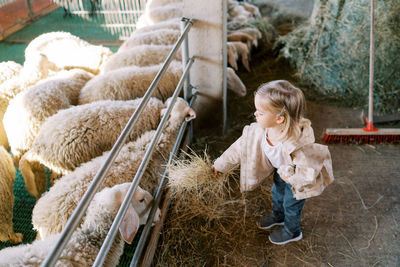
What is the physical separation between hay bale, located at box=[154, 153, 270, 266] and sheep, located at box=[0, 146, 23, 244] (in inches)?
51.2

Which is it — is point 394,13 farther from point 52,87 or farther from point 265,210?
point 52,87

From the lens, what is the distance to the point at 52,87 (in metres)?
3.53

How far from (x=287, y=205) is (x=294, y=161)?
515mm

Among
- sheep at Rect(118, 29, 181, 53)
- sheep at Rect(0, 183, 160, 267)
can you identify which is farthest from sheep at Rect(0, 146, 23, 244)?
sheep at Rect(118, 29, 181, 53)

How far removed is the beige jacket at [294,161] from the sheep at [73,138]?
4.13 feet

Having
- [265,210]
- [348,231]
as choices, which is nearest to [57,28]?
[265,210]

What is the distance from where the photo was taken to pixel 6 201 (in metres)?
2.69

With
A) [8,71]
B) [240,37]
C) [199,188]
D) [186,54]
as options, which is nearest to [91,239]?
[199,188]

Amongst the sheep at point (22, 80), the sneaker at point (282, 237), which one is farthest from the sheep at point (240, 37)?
the sneaker at point (282, 237)

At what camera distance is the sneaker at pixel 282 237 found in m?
2.62

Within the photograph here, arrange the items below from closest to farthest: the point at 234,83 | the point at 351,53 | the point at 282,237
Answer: the point at 282,237 → the point at 234,83 → the point at 351,53

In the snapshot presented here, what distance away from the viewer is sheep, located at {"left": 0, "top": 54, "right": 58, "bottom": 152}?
12.4 feet

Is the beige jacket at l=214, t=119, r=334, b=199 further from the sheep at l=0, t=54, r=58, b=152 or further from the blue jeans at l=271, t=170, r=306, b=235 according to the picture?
the sheep at l=0, t=54, r=58, b=152

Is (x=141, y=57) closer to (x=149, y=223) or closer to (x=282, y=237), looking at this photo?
(x=149, y=223)
